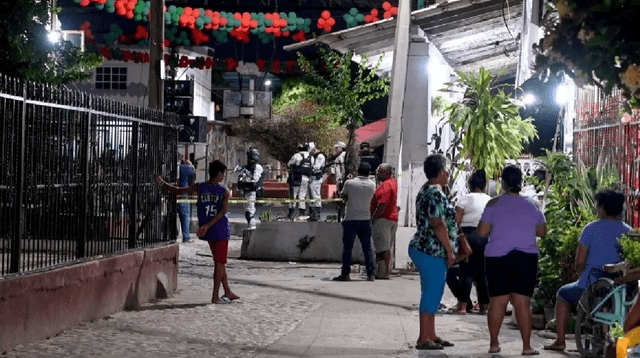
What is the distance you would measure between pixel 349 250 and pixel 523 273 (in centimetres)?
806

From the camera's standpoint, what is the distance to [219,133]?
6338cm

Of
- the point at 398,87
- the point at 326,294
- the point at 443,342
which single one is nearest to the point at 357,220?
the point at 326,294

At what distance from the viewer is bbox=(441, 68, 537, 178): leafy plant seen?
18.0m

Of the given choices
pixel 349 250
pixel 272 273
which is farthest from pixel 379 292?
pixel 272 273

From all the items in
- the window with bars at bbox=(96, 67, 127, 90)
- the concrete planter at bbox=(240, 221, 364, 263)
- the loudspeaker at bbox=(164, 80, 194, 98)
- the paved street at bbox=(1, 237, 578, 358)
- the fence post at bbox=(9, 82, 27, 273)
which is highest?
the window with bars at bbox=(96, 67, 127, 90)

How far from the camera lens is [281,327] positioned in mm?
13445

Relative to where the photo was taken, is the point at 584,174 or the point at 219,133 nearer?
the point at 584,174

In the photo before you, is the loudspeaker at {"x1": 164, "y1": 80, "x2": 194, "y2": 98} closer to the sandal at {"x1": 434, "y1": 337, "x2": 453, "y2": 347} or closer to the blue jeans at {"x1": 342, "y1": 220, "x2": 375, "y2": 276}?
the blue jeans at {"x1": 342, "y1": 220, "x2": 375, "y2": 276}

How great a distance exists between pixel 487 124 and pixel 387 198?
230 cm

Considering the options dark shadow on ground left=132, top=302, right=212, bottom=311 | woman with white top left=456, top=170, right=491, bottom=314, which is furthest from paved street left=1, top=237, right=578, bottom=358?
woman with white top left=456, top=170, right=491, bottom=314

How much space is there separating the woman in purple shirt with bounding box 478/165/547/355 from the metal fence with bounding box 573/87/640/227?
51.1 inches

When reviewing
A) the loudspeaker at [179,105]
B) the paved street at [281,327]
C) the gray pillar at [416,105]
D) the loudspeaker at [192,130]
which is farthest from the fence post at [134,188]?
the loudspeaker at [192,130]

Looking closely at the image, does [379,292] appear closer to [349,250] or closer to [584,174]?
[349,250]

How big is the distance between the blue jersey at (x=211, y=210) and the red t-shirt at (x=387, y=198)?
14.4ft
